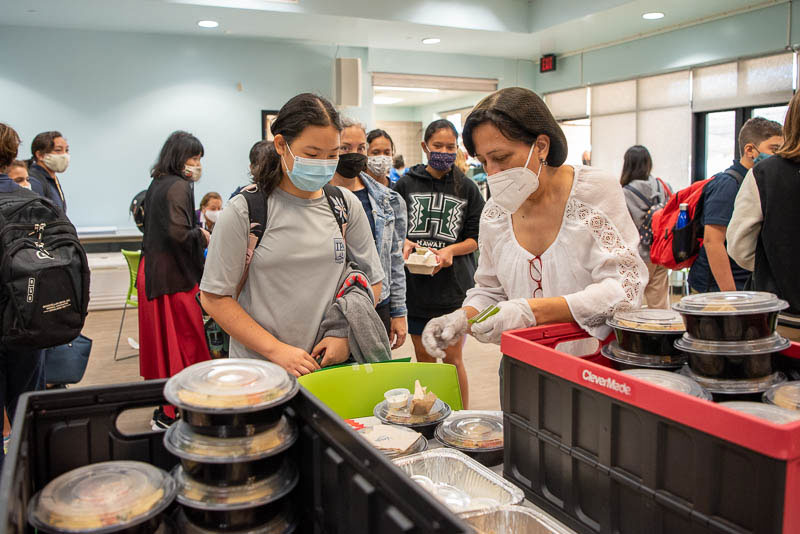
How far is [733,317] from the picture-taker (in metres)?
1.00

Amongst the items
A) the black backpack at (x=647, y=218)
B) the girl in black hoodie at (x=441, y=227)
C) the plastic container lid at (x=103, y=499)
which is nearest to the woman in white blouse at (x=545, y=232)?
the plastic container lid at (x=103, y=499)

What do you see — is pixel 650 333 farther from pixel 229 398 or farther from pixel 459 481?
pixel 229 398

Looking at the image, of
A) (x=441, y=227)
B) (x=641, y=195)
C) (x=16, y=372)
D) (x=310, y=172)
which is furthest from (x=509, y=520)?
(x=641, y=195)

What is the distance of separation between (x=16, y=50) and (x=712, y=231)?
7480 mm

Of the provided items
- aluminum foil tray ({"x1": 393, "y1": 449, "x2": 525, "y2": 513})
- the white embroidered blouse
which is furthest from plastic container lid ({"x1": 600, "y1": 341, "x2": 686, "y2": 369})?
aluminum foil tray ({"x1": 393, "y1": 449, "x2": 525, "y2": 513})

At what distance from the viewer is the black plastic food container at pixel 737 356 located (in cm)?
100

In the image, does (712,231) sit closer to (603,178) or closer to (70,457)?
(603,178)

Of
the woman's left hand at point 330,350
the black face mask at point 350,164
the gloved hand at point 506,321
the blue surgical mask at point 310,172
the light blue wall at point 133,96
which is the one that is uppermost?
the light blue wall at point 133,96

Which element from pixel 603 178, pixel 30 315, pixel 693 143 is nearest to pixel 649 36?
pixel 693 143

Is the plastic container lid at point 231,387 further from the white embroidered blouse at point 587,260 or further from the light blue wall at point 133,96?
the light blue wall at point 133,96

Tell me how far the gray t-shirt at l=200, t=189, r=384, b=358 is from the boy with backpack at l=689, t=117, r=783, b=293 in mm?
2132

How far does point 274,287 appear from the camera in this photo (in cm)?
182

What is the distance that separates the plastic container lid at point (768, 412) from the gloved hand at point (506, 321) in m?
0.52

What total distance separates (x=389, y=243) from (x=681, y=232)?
5.73 ft
